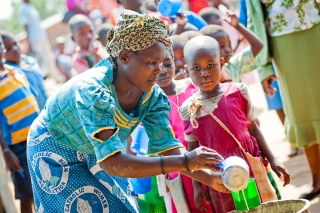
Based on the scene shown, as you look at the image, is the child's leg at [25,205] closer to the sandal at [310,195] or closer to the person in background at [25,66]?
the person in background at [25,66]

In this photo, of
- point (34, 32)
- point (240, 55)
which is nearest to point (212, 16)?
point (240, 55)

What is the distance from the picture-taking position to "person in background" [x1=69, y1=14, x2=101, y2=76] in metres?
7.41

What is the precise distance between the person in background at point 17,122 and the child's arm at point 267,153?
2566 millimetres

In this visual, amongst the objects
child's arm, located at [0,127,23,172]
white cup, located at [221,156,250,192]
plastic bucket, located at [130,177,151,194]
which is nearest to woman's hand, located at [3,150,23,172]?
child's arm, located at [0,127,23,172]

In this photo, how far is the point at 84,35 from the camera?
773cm

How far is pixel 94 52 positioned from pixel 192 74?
3.58m

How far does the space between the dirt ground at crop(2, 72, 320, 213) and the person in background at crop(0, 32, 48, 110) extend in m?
2.40

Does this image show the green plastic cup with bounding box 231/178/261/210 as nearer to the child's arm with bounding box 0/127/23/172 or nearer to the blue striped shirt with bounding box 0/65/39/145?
the child's arm with bounding box 0/127/23/172

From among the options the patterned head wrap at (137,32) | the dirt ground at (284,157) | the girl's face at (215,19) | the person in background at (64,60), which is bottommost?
the dirt ground at (284,157)

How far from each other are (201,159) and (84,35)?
205 inches

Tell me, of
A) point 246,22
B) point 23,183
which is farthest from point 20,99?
point 246,22

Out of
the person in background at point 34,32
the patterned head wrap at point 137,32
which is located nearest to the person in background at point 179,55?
the patterned head wrap at point 137,32

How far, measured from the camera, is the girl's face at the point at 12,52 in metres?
6.23

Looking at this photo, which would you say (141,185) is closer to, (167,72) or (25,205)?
(167,72)
